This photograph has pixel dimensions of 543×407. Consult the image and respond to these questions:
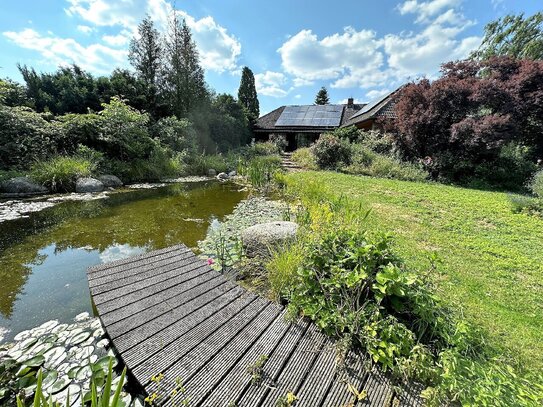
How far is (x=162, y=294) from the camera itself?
8.33ft

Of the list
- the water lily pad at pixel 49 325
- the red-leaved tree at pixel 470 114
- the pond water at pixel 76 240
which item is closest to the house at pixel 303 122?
the red-leaved tree at pixel 470 114

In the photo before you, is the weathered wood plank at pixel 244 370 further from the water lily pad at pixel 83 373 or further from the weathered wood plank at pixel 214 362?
the water lily pad at pixel 83 373

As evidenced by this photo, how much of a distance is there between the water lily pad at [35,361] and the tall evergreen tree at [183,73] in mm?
15309

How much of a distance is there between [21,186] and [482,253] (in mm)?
10587

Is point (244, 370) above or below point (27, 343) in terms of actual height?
above

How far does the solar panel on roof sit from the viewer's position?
19.5 metres

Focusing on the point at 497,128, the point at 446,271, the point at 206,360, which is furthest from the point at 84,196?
the point at 497,128

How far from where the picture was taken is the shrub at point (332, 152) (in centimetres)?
1185

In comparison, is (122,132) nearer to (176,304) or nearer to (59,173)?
(59,173)

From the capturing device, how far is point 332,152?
11.9m

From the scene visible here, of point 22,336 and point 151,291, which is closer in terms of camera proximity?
point 22,336

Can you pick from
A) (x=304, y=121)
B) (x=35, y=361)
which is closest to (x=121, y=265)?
(x=35, y=361)

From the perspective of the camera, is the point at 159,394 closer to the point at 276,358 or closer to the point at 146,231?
the point at 276,358

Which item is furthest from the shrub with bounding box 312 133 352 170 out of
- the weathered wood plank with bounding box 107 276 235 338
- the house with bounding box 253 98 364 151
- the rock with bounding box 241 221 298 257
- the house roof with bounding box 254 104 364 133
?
the weathered wood plank with bounding box 107 276 235 338
